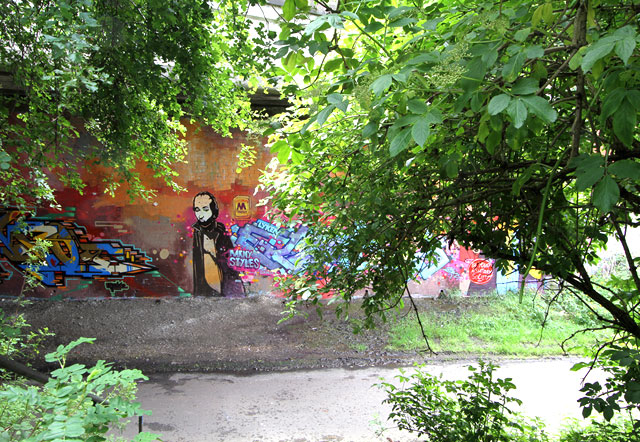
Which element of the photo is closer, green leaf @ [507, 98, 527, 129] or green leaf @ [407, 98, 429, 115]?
green leaf @ [507, 98, 527, 129]

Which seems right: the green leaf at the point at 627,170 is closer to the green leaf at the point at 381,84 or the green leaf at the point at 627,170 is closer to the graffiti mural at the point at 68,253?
the green leaf at the point at 381,84

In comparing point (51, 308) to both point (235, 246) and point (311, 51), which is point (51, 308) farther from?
point (311, 51)

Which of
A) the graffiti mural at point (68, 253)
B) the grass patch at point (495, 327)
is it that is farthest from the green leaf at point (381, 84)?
the graffiti mural at point (68, 253)

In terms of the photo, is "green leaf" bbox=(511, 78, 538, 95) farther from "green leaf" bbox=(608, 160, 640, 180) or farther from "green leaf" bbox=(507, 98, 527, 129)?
"green leaf" bbox=(608, 160, 640, 180)

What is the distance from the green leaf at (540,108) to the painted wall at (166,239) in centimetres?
794

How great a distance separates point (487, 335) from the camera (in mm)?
7996

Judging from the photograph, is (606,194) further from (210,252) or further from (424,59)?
(210,252)

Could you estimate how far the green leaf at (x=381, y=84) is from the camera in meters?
1.04

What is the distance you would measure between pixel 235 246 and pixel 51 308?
12.8 feet

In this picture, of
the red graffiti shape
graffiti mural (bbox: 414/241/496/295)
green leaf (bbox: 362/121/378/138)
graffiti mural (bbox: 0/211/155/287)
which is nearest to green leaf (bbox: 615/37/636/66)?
green leaf (bbox: 362/121/378/138)

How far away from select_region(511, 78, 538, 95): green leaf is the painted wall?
25.8ft

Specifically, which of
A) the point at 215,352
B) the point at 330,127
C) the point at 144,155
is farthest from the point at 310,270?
the point at 215,352

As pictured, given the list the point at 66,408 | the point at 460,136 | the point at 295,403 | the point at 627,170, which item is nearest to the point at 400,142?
the point at 627,170

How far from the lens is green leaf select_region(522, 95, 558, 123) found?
3.26 feet
